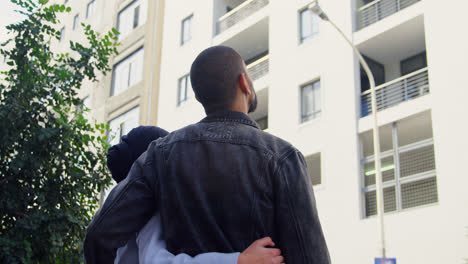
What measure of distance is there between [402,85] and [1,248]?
13.7 m

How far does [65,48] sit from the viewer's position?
126ft

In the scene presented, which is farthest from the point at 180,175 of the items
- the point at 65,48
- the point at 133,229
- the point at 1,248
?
the point at 65,48

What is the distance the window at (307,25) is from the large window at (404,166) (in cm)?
489

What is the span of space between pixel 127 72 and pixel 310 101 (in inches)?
528

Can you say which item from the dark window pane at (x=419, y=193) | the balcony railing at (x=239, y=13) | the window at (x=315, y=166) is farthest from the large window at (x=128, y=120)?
the dark window pane at (x=419, y=193)

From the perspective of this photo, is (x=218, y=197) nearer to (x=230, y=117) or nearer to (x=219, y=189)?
(x=219, y=189)

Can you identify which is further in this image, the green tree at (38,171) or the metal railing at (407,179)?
the metal railing at (407,179)

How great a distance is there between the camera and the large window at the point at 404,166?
1591 centimetres

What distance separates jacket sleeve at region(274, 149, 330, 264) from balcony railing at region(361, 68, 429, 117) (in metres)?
16.0

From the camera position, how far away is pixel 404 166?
16625mm

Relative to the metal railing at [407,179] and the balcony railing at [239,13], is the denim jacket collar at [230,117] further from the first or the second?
the balcony railing at [239,13]

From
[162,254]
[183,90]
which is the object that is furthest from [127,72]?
[162,254]

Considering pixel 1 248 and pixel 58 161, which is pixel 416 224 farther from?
pixel 1 248

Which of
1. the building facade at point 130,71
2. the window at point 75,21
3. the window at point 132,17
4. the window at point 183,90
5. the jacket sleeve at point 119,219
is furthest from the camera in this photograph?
the window at point 75,21
